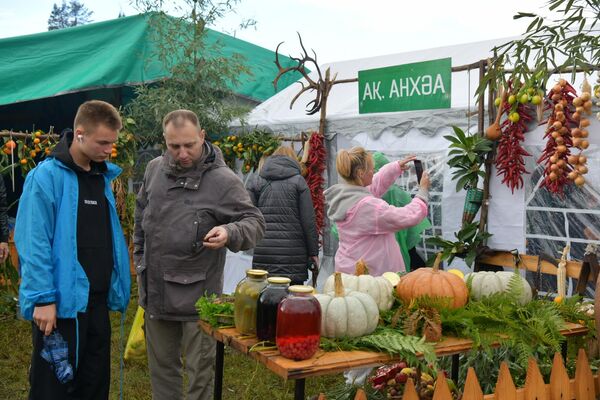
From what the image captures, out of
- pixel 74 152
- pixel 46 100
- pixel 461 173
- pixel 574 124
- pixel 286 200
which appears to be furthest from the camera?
pixel 46 100

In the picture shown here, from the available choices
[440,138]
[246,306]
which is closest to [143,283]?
[246,306]

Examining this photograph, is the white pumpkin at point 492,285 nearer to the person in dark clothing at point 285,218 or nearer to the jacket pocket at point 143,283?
the jacket pocket at point 143,283

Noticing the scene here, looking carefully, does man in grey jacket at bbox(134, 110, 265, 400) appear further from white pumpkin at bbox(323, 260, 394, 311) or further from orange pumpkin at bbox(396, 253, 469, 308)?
orange pumpkin at bbox(396, 253, 469, 308)

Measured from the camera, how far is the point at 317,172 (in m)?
7.19

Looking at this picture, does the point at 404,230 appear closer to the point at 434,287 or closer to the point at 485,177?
the point at 485,177

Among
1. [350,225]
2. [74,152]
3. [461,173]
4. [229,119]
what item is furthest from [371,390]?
[229,119]

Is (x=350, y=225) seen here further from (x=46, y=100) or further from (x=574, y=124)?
(x=46, y=100)

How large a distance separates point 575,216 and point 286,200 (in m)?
2.35

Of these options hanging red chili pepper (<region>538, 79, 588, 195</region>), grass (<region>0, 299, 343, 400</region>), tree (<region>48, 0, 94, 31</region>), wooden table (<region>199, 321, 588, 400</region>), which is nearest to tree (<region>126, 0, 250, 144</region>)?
grass (<region>0, 299, 343, 400</region>)

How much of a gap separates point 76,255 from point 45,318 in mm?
354

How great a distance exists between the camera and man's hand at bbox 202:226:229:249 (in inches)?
131

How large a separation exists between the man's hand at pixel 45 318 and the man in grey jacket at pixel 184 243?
27.4 inches

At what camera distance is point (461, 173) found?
17.6ft

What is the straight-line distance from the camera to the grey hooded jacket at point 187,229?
366 cm
